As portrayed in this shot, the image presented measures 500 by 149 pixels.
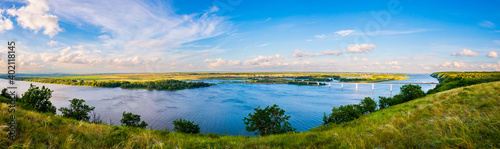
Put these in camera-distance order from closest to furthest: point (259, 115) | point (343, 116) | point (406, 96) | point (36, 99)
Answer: point (259, 115)
point (343, 116)
point (36, 99)
point (406, 96)

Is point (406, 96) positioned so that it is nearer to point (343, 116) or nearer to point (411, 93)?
point (411, 93)

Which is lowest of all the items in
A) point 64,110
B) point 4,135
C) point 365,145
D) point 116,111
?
point 116,111

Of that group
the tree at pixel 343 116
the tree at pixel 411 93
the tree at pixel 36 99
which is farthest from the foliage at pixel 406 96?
the tree at pixel 36 99

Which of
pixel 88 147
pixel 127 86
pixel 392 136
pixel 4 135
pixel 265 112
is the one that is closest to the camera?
pixel 4 135

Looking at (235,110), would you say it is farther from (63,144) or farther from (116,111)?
(63,144)

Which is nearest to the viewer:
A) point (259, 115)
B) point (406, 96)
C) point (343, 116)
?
point (259, 115)

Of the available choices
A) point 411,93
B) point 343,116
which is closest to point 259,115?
point 343,116

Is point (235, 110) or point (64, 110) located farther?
point (235, 110)

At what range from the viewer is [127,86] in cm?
9331

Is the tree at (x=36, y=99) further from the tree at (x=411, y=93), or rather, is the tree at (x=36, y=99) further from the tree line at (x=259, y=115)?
the tree at (x=411, y=93)

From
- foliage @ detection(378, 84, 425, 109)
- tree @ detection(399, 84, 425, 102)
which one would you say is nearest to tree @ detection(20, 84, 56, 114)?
foliage @ detection(378, 84, 425, 109)

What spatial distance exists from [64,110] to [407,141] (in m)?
40.2

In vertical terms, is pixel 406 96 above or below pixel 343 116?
above

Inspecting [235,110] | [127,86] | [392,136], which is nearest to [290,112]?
[235,110]
